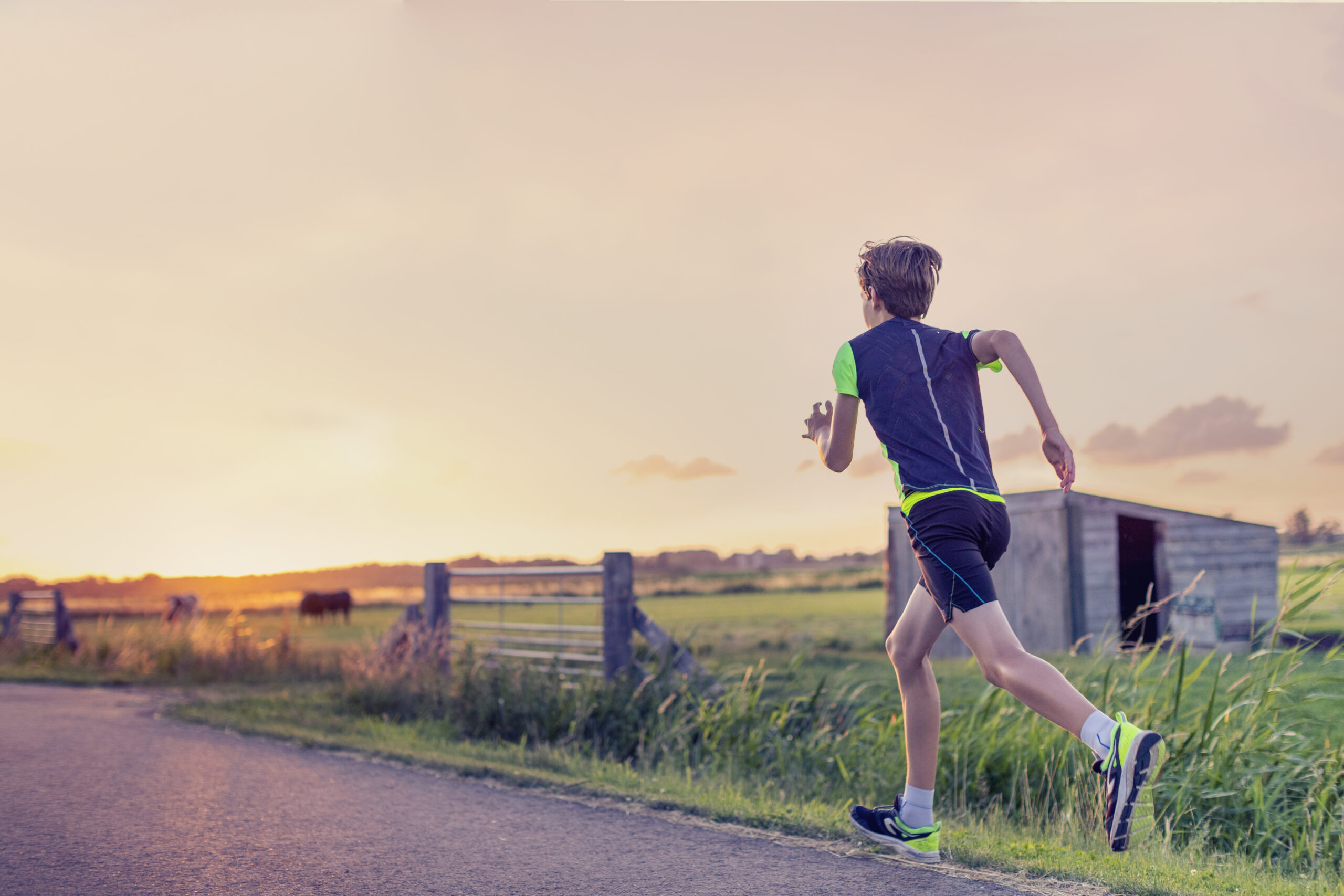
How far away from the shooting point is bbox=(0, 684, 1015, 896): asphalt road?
3.41 meters

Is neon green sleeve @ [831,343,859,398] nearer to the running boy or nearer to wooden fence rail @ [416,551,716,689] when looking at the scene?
the running boy

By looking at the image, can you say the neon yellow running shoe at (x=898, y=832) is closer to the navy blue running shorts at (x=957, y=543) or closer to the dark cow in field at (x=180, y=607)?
the navy blue running shorts at (x=957, y=543)

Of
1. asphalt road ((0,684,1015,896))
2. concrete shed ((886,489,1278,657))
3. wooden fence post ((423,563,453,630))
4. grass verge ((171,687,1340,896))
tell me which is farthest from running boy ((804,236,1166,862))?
concrete shed ((886,489,1278,657))

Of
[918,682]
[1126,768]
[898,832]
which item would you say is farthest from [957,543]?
[898,832]

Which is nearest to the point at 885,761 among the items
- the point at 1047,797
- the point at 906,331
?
Result: the point at 1047,797

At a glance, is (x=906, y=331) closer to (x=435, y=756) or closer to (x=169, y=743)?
(x=435, y=756)

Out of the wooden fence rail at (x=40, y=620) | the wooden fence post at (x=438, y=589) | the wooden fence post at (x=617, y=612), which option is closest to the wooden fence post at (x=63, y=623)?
the wooden fence rail at (x=40, y=620)

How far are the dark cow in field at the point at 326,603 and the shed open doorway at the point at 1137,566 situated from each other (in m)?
40.3

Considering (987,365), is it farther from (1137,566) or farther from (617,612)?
(1137,566)

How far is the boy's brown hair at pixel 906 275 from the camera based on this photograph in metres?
3.41

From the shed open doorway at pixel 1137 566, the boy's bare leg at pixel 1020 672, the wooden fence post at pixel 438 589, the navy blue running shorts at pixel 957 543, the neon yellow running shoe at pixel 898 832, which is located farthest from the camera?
the shed open doorway at pixel 1137 566

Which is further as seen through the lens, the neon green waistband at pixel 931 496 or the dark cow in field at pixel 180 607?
the dark cow in field at pixel 180 607

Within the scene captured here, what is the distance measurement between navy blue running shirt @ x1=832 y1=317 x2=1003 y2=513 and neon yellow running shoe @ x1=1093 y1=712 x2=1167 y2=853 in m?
0.81

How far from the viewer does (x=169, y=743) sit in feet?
23.0
